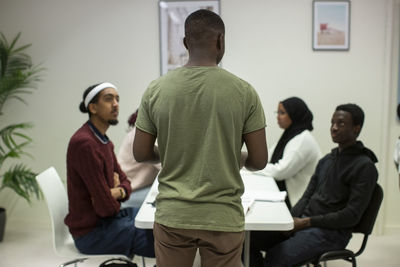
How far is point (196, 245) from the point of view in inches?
53.3

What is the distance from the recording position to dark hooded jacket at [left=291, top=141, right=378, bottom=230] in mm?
2111

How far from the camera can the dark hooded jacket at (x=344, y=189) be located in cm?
211

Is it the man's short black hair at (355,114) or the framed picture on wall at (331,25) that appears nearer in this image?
the man's short black hair at (355,114)

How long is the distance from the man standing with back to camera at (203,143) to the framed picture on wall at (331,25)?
2511mm

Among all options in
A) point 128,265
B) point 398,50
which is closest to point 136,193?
point 128,265

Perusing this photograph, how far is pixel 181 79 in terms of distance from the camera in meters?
1.29

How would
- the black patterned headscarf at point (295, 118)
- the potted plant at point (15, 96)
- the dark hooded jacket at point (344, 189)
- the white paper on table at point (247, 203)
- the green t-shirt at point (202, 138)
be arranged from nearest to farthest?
1. the green t-shirt at point (202, 138)
2. the white paper on table at point (247, 203)
3. the dark hooded jacket at point (344, 189)
4. the black patterned headscarf at point (295, 118)
5. the potted plant at point (15, 96)

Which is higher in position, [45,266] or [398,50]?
[398,50]

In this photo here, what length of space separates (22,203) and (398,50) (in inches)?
143

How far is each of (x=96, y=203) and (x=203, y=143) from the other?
106cm

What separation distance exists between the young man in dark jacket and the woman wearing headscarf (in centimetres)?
48

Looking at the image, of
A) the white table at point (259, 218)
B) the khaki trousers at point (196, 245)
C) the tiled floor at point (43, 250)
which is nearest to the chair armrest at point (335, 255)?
the white table at point (259, 218)

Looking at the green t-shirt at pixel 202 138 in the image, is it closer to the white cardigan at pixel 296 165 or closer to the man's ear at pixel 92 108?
the man's ear at pixel 92 108

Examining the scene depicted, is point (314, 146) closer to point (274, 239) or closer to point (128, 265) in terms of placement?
point (274, 239)
